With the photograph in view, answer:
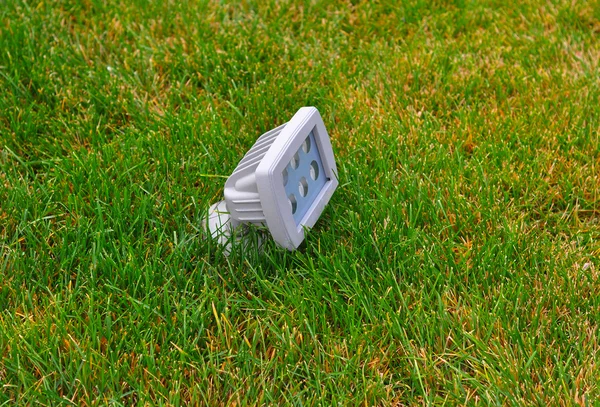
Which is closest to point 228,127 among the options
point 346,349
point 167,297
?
point 167,297

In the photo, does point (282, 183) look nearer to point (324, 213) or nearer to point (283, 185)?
point (283, 185)

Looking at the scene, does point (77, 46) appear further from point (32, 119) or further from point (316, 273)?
point (316, 273)

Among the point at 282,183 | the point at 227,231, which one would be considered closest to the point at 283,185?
the point at 282,183

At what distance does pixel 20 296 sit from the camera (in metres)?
2.31

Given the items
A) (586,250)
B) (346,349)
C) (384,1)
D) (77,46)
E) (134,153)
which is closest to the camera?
(346,349)

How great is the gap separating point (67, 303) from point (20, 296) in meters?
0.17

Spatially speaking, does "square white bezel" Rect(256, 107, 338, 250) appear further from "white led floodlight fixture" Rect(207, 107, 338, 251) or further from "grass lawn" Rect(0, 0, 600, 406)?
"grass lawn" Rect(0, 0, 600, 406)

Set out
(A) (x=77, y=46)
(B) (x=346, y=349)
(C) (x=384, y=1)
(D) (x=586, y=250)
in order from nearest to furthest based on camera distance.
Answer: (B) (x=346, y=349) < (D) (x=586, y=250) < (A) (x=77, y=46) < (C) (x=384, y=1)

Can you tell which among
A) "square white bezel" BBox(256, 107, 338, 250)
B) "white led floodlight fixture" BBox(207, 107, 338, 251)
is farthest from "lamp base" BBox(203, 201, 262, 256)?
"square white bezel" BBox(256, 107, 338, 250)

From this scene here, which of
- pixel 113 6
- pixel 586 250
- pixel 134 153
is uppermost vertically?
pixel 113 6

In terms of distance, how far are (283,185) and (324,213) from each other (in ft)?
1.33

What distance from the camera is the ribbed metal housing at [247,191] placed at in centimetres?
224

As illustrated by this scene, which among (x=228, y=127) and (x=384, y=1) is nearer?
(x=228, y=127)

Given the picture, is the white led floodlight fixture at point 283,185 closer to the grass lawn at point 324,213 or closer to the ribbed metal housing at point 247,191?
the ribbed metal housing at point 247,191
